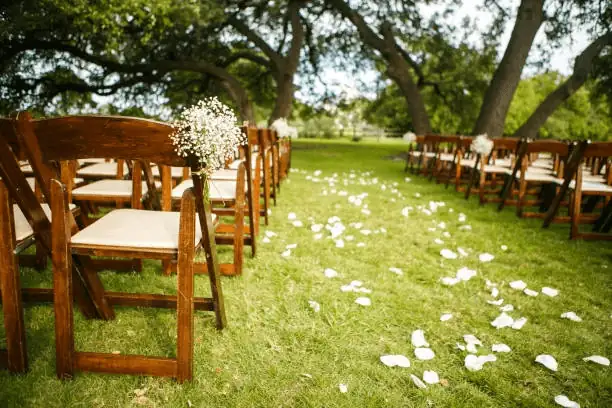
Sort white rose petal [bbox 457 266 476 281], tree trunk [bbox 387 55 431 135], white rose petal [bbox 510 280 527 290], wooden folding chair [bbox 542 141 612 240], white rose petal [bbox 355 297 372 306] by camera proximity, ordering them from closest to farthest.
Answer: white rose petal [bbox 355 297 372 306]
white rose petal [bbox 510 280 527 290]
white rose petal [bbox 457 266 476 281]
wooden folding chair [bbox 542 141 612 240]
tree trunk [bbox 387 55 431 135]

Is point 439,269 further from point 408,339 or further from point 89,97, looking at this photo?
point 89,97

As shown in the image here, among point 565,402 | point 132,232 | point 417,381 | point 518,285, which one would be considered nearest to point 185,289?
point 132,232

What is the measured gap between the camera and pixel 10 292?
1980 mm

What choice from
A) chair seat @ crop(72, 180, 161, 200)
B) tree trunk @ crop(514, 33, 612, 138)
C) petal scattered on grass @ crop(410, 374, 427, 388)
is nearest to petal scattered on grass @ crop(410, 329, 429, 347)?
petal scattered on grass @ crop(410, 374, 427, 388)

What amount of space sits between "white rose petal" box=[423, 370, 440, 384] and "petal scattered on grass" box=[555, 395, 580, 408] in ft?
2.02

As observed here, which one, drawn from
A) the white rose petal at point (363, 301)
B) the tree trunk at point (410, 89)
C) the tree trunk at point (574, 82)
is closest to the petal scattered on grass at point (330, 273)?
the white rose petal at point (363, 301)

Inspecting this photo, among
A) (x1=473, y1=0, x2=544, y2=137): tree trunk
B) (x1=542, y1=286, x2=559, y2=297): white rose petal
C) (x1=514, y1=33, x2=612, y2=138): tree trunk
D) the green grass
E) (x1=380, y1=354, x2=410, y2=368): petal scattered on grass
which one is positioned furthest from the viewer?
(x1=514, y1=33, x2=612, y2=138): tree trunk

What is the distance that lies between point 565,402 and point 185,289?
6.91ft

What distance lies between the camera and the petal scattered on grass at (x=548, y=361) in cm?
227

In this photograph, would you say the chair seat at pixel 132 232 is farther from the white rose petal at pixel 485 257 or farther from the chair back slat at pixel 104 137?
the white rose petal at pixel 485 257

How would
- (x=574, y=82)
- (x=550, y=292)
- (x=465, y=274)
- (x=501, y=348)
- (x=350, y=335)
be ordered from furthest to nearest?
(x=574, y=82)
(x=465, y=274)
(x=550, y=292)
(x=350, y=335)
(x=501, y=348)

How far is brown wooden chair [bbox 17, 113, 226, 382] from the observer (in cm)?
Answer: 167

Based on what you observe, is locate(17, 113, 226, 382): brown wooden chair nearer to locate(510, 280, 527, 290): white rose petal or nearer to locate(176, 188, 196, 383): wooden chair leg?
locate(176, 188, 196, 383): wooden chair leg

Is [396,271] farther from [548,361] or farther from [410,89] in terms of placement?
[410,89]
